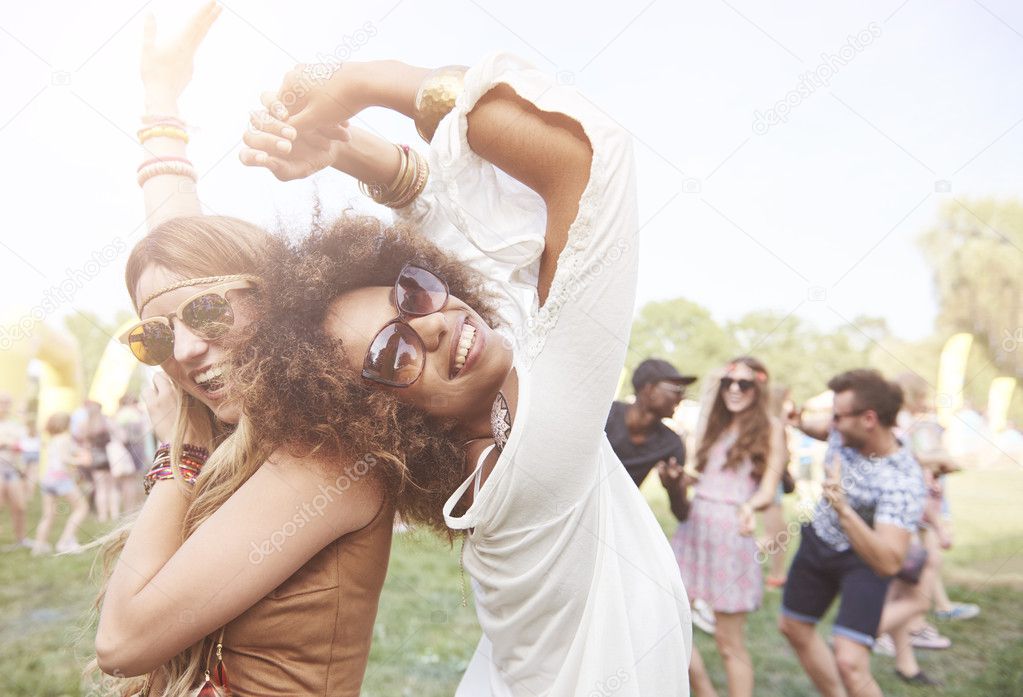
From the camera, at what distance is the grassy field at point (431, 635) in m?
4.91

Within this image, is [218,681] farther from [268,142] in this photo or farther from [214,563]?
[268,142]

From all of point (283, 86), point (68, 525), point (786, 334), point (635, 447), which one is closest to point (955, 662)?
point (635, 447)

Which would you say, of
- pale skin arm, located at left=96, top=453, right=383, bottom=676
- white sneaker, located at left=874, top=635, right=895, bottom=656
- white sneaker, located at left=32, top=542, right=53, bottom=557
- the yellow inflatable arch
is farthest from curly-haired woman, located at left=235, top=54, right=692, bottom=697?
the yellow inflatable arch

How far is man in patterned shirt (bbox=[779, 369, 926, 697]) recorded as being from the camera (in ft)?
12.2

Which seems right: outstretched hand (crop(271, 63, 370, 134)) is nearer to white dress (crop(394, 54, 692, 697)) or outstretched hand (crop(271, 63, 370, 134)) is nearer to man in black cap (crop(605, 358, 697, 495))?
white dress (crop(394, 54, 692, 697))

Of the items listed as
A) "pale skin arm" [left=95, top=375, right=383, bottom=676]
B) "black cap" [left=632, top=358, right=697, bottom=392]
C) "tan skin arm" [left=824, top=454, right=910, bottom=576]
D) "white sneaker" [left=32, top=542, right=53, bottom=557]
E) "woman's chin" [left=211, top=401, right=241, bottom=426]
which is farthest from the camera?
"white sneaker" [left=32, top=542, right=53, bottom=557]

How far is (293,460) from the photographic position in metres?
1.27

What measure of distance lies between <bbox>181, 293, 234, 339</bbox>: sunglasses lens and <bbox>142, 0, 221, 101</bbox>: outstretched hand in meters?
0.71

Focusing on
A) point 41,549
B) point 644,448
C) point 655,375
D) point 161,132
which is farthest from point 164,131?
point 41,549

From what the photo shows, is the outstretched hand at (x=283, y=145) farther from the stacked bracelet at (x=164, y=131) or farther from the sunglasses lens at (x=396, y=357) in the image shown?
the stacked bracelet at (x=164, y=131)

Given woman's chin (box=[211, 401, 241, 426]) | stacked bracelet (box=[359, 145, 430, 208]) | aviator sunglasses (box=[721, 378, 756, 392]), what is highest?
aviator sunglasses (box=[721, 378, 756, 392])

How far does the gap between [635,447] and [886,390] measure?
4.75 ft

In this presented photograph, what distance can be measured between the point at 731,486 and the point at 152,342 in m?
3.99

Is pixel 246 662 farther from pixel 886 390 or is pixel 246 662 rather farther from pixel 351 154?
pixel 886 390
